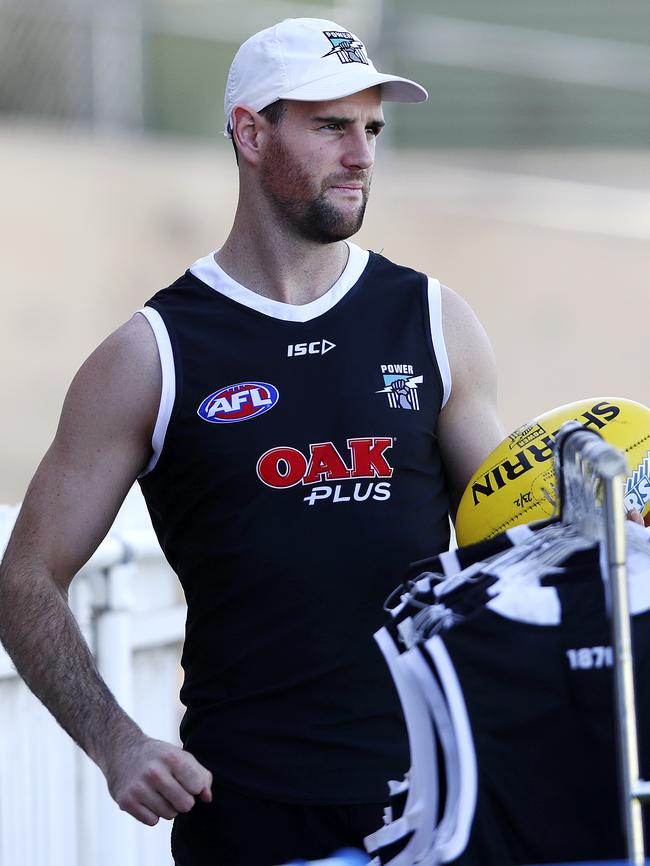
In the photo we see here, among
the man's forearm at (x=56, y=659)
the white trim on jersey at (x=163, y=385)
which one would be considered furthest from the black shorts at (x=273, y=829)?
the white trim on jersey at (x=163, y=385)

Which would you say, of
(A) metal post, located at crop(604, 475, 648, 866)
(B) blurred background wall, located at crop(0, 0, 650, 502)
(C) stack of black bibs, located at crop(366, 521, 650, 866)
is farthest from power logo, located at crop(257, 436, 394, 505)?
(B) blurred background wall, located at crop(0, 0, 650, 502)

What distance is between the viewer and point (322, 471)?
2.54m

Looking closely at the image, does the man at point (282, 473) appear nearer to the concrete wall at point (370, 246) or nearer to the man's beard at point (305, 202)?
the man's beard at point (305, 202)

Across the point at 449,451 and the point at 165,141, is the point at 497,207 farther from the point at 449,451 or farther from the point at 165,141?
the point at 449,451

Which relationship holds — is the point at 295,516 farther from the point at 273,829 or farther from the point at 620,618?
the point at 620,618

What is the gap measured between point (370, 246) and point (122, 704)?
7259 millimetres

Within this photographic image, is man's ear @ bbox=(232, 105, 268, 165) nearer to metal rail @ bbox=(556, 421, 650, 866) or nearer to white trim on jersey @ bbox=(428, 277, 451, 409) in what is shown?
white trim on jersey @ bbox=(428, 277, 451, 409)

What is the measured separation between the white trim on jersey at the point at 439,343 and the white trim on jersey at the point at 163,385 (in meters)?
0.51

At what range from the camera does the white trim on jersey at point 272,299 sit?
8.69 ft

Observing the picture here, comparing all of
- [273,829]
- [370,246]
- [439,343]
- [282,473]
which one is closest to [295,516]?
[282,473]

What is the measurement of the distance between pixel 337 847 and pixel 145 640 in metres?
1.37

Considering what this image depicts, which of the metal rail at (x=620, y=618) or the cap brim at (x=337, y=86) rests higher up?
the cap brim at (x=337, y=86)

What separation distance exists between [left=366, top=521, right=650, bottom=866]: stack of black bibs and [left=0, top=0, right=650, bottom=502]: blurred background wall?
7754 mm

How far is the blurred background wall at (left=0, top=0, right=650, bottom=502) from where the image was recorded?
982 centimetres
